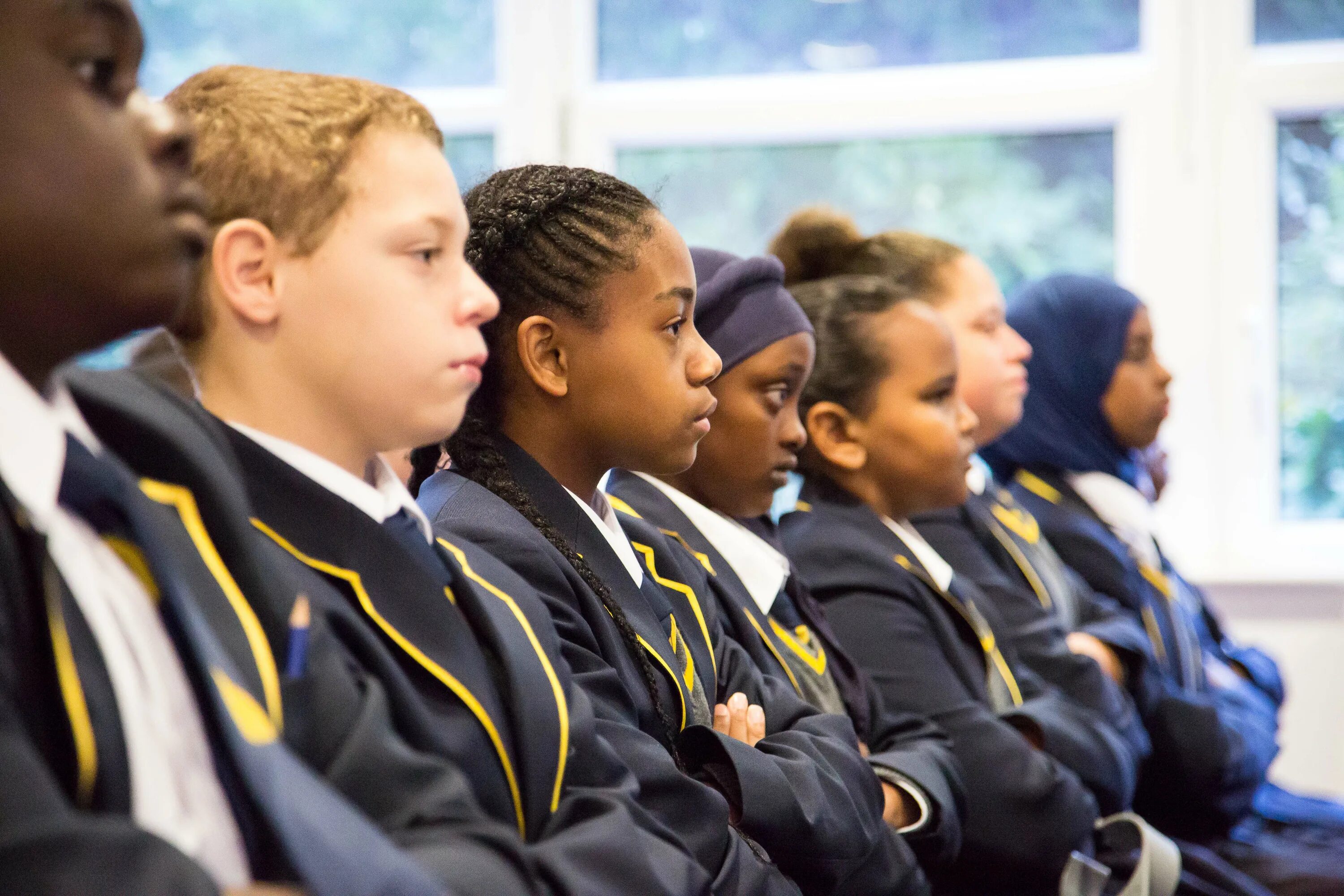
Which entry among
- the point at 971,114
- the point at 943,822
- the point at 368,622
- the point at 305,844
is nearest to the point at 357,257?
the point at 368,622

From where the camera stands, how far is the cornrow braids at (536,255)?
1698mm

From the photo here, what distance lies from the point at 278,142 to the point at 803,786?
0.91 meters

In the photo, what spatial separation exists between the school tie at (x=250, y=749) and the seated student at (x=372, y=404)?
0.56 ft

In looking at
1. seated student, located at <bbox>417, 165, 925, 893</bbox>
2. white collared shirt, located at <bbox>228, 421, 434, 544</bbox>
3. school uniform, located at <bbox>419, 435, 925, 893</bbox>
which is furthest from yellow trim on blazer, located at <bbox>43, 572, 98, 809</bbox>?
seated student, located at <bbox>417, 165, 925, 893</bbox>

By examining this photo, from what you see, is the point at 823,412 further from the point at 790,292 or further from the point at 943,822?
the point at 943,822

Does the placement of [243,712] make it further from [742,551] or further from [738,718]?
[742,551]

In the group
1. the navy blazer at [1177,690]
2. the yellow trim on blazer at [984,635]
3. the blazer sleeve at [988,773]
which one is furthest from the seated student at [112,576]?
the navy blazer at [1177,690]

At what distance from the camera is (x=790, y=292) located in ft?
8.77

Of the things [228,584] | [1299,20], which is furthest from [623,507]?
[1299,20]

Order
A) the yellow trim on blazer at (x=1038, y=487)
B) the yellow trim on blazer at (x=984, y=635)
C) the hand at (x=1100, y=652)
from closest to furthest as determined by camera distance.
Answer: the yellow trim on blazer at (x=984, y=635) → the hand at (x=1100, y=652) → the yellow trim on blazer at (x=1038, y=487)

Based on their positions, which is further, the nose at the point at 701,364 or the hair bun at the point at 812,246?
the hair bun at the point at 812,246

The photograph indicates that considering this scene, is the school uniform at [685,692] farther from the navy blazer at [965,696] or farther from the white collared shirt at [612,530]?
the navy blazer at [965,696]

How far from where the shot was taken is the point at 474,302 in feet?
4.00

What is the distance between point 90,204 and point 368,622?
414 millimetres
